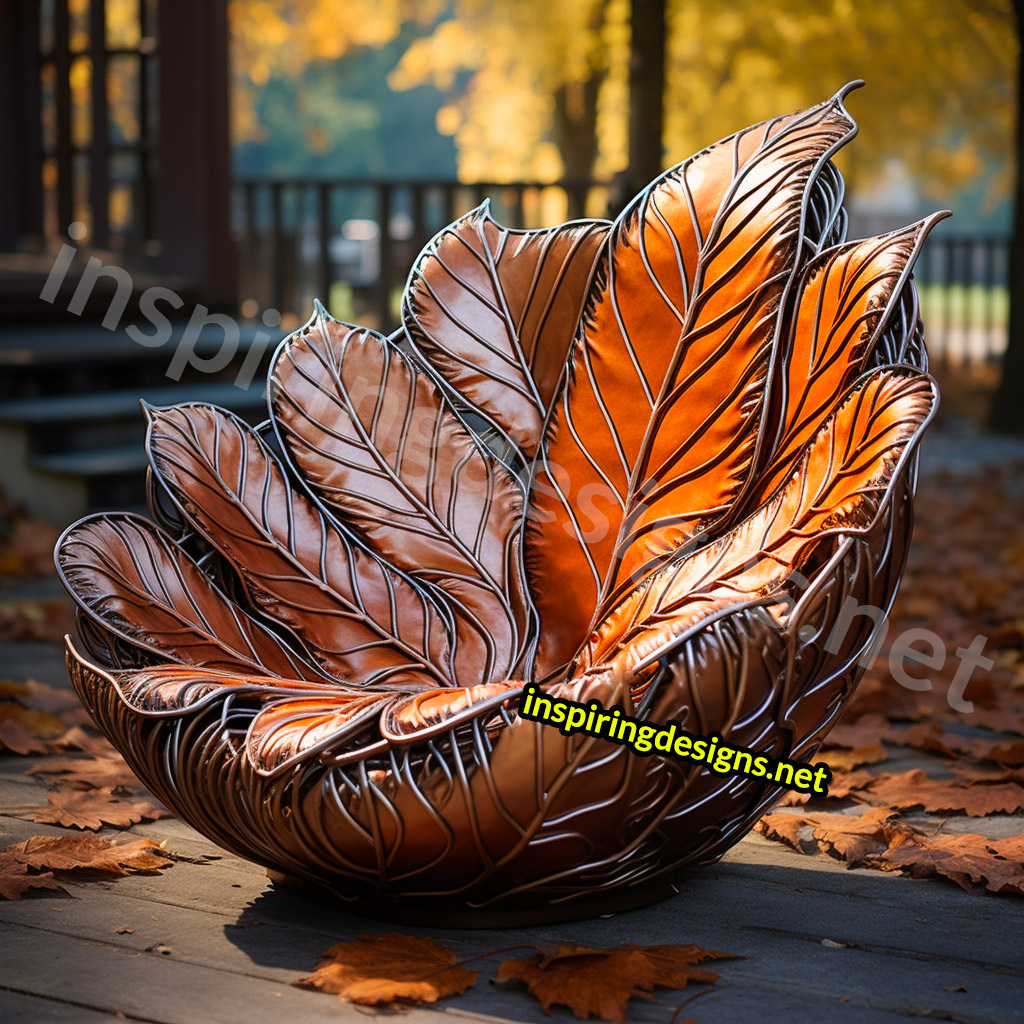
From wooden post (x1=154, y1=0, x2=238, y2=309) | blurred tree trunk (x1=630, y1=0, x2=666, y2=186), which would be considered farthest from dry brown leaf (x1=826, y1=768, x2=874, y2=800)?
wooden post (x1=154, y1=0, x2=238, y2=309)

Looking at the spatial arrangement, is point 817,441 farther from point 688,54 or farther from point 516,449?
point 688,54

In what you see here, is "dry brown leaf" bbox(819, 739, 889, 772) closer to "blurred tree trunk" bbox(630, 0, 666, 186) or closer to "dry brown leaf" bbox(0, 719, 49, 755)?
"dry brown leaf" bbox(0, 719, 49, 755)

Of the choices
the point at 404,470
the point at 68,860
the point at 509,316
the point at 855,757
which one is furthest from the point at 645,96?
the point at 68,860

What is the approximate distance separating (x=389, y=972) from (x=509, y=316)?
139 centimetres

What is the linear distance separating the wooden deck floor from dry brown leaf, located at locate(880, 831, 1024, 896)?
0.04m

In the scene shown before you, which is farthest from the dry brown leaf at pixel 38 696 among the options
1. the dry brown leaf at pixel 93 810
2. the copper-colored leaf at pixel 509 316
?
the copper-colored leaf at pixel 509 316

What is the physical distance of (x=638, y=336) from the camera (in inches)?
104

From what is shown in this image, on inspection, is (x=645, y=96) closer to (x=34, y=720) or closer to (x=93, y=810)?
(x=34, y=720)

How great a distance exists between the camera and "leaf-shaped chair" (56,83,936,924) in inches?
73.6

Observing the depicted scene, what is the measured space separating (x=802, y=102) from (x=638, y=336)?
501 inches

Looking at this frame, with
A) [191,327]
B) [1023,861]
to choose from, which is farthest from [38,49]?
[1023,861]

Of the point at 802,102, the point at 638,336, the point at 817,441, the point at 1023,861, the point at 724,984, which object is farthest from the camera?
the point at 802,102

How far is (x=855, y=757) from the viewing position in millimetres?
3125

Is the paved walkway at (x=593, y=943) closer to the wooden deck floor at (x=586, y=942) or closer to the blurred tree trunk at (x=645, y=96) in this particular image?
the wooden deck floor at (x=586, y=942)
